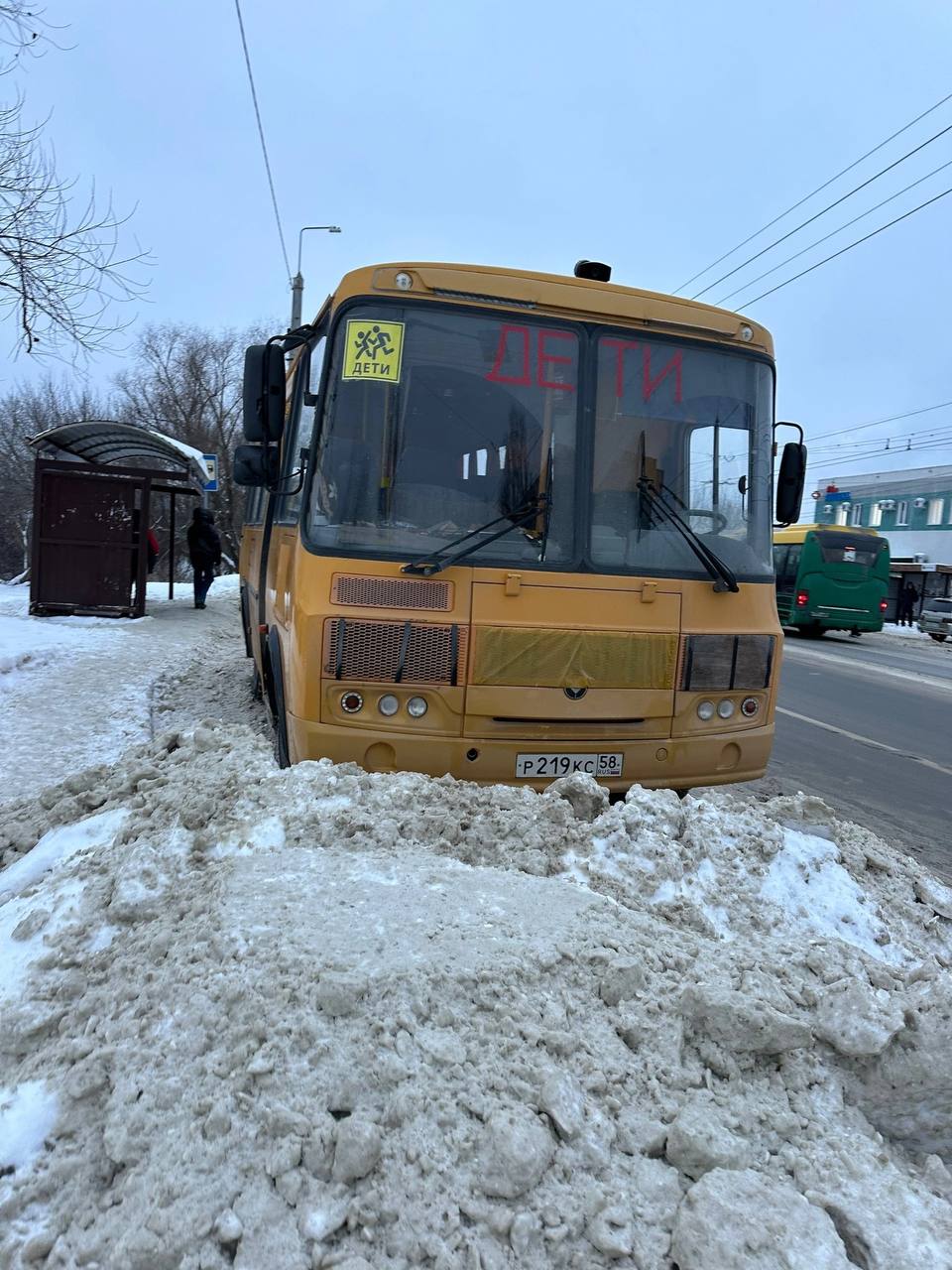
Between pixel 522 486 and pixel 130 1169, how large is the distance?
3159 millimetres

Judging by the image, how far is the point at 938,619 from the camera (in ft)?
90.8

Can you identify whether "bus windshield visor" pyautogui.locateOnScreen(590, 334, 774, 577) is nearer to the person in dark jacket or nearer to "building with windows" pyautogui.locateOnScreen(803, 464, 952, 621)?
the person in dark jacket

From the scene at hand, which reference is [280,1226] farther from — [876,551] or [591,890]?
[876,551]

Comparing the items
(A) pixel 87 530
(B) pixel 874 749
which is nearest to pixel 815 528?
(B) pixel 874 749

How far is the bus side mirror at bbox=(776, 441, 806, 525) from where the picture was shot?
16.6ft

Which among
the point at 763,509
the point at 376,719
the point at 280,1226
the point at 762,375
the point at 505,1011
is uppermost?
the point at 762,375

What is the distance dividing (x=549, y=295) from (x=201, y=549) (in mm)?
13285

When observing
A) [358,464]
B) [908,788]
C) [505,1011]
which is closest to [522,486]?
[358,464]

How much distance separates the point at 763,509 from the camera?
4832mm

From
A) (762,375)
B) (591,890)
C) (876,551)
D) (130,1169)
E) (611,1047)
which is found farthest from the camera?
(876,551)

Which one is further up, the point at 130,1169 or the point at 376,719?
the point at 376,719

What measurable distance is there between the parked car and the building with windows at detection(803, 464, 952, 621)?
9.13m

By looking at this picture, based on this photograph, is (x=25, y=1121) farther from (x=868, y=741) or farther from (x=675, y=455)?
(x=868, y=741)

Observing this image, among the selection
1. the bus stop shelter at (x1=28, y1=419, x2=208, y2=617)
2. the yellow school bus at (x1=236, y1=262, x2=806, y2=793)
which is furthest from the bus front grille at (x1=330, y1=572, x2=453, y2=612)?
the bus stop shelter at (x1=28, y1=419, x2=208, y2=617)
